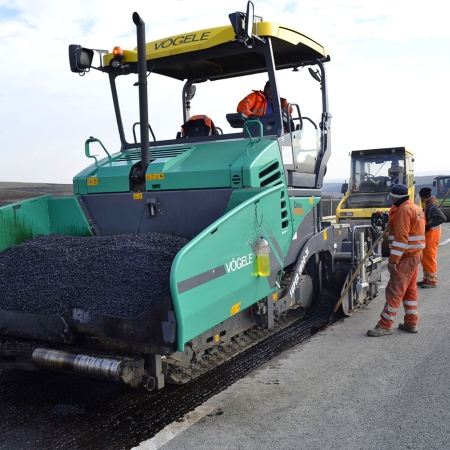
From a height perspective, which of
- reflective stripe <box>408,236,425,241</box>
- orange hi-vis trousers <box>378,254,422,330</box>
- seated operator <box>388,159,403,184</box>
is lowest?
orange hi-vis trousers <box>378,254,422,330</box>

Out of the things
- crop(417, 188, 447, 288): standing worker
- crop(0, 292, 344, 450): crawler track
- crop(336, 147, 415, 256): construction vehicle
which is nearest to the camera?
crop(0, 292, 344, 450): crawler track

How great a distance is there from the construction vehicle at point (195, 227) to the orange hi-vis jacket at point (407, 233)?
703 millimetres

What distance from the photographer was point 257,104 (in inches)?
192

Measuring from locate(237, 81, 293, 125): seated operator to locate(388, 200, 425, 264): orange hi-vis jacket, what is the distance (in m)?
1.65

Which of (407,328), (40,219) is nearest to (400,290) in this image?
(407,328)

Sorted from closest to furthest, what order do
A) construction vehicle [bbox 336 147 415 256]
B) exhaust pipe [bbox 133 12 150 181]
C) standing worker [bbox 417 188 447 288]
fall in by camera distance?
1. exhaust pipe [bbox 133 12 150 181]
2. standing worker [bbox 417 188 447 288]
3. construction vehicle [bbox 336 147 415 256]

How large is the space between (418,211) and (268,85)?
208cm

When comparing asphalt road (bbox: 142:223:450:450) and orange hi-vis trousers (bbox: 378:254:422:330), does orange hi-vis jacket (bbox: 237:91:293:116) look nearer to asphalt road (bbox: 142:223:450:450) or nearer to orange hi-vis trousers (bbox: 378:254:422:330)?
orange hi-vis trousers (bbox: 378:254:422:330)

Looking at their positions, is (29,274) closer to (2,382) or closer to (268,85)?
(2,382)

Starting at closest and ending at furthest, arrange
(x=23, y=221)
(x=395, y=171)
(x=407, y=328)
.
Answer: (x=23, y=221), (x=407, y=328), (x=395, y=171)

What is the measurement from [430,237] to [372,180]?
248 inches

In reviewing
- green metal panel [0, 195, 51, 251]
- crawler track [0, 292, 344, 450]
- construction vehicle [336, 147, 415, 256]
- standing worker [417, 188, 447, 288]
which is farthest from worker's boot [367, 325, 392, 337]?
construction vehicle [336, 147, 415, 256]

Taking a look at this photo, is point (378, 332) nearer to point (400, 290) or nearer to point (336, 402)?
point (400, 290)

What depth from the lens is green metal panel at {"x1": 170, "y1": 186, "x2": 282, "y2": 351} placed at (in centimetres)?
299
